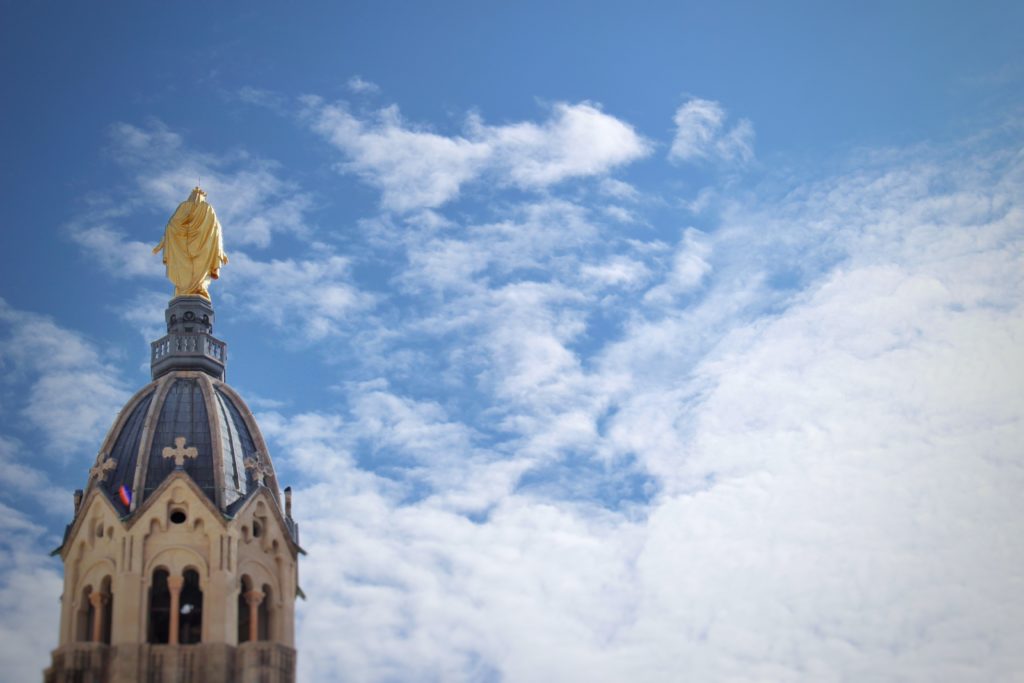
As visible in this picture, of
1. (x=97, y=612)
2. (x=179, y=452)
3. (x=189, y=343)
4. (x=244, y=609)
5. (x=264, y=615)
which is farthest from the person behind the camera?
(x=189, y=343)

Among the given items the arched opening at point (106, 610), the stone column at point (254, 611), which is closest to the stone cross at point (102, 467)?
the arched opening at point (106, 610)

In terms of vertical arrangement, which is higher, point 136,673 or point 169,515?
point 169,515

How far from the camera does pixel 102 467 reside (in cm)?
8631

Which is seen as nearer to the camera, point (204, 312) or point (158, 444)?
point (158, 444)

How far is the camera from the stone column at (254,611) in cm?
8325

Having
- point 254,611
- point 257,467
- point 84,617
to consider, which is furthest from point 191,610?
point 257,467

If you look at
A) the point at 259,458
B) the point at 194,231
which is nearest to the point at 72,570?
the point at 259,458

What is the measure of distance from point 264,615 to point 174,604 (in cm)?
456

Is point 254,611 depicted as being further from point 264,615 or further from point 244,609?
point 264,615

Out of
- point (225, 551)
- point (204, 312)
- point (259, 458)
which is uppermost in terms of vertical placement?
point (204, 312)

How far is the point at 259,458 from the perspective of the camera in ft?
289

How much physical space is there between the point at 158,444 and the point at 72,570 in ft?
21.7

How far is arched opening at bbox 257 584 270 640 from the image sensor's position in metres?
84.4

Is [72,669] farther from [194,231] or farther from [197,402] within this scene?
[194,231]
